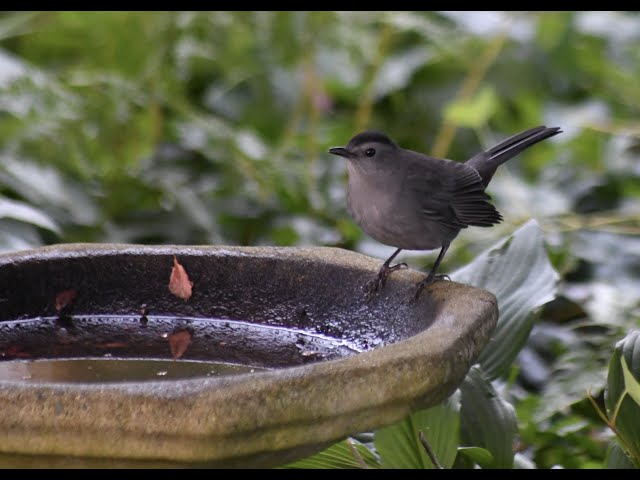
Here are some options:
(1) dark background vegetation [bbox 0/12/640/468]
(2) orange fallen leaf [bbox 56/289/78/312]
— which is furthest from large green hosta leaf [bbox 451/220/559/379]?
(2) orange fallen leaf [bbox 56/289/78/312]

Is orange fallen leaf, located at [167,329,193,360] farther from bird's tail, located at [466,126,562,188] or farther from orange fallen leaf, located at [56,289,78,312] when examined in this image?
bird's tail, located at [466,126,562,188]

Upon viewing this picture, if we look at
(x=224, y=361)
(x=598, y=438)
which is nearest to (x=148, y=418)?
(x=224, y=361)

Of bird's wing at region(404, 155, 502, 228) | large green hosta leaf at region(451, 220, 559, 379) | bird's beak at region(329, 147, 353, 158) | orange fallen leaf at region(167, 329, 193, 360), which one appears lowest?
large green hosta leaf at region(451, 220, 559, 379)

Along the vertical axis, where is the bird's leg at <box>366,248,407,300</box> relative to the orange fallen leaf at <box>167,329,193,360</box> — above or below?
above

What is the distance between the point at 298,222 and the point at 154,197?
2.20ft

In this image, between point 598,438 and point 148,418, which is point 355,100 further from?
point 148,418

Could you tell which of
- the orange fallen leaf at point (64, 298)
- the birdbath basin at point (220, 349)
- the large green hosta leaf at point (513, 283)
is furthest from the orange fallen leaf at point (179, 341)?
the large green hosta leaf at point (513, 283)

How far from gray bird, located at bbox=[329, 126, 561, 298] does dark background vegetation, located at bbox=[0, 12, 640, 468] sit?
0.83 m

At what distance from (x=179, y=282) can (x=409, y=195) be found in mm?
609

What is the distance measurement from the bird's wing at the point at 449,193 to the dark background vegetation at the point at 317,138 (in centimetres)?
83

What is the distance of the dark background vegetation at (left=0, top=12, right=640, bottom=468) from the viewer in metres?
3.87

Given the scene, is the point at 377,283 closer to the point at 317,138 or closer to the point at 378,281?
the point at 378,281

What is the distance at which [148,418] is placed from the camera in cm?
140

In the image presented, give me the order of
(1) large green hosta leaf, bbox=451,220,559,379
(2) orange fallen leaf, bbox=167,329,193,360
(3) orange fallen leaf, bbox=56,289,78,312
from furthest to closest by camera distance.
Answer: (1) large green hosta leaf, bbox=451,220,559,379 → (3) orange fallen leaf, bbox=56,289,78,312 → (2) orange fallen leaf, bbox=167,329,193,360
